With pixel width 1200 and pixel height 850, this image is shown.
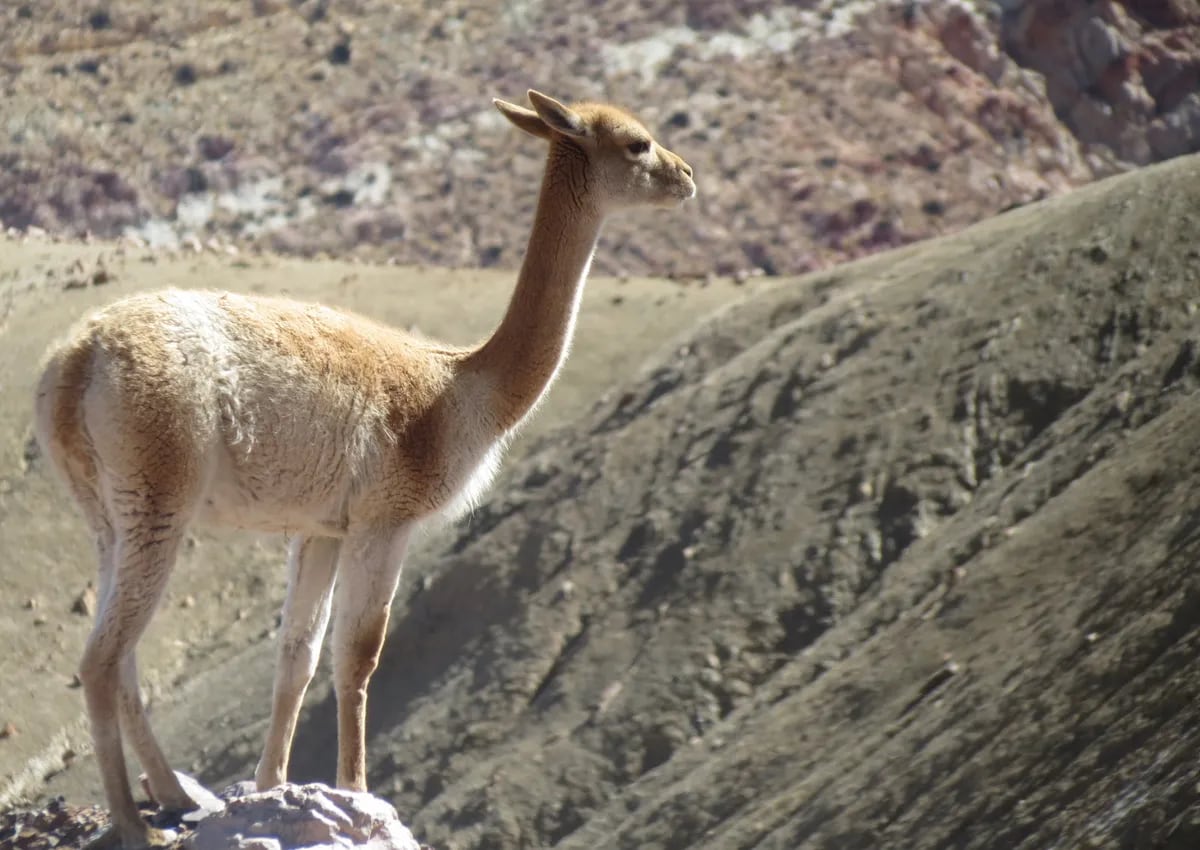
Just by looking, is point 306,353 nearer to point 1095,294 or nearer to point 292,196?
point 1095,294

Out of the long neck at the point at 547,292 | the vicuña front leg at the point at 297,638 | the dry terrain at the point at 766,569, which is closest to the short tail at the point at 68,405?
the vicuña front leg at the point at 297,638

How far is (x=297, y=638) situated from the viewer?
484 inches

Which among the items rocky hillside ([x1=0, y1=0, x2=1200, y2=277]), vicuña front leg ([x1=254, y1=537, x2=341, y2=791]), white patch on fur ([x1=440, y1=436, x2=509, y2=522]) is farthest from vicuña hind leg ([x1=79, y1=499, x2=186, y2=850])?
rocky hillside ([x1=0, y1=0, x2=1200, y2=277])

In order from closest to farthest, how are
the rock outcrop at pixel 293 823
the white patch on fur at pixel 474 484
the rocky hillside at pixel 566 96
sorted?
the rock outcrop at pixel 293 823, the white patch on fur at pixel 474 484, the rocky hillside at pixel 566 96

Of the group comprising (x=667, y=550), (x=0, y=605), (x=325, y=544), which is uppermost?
(x=325, y=544)

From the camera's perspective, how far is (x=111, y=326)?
11.3 meters

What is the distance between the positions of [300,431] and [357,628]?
125cm

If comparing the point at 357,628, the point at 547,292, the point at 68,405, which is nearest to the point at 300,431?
the point at 357,628

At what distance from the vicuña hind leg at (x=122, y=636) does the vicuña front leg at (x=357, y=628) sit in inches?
46.0

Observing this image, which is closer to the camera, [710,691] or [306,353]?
[306,353]

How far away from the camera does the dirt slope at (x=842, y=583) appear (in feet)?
49.5

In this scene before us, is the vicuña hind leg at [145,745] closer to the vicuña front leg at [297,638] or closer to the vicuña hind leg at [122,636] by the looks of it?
the vicuña hind leg at [122,636]

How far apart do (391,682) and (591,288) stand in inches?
486

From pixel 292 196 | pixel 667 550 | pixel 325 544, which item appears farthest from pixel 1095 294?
pixel 292 196
